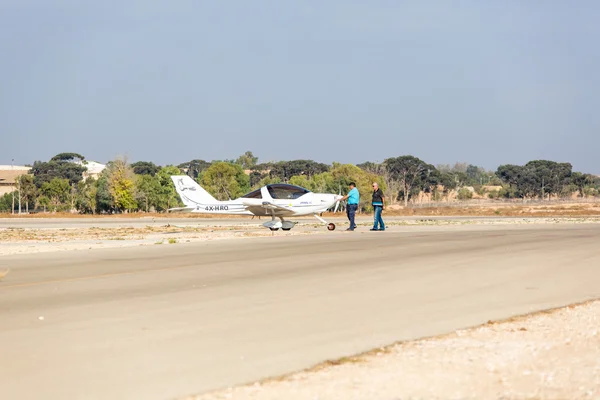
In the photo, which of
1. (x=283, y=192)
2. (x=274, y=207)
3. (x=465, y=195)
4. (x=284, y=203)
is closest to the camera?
(x=274, y=207)

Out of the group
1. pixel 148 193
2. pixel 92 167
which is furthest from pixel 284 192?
pixel 92 167

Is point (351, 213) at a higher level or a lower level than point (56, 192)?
lower

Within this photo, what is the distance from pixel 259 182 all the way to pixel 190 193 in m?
80.6

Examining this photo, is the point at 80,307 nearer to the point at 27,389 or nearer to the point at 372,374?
the point at 27,389

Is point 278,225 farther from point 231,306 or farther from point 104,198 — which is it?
point 104,198

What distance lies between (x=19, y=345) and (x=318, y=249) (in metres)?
12.5

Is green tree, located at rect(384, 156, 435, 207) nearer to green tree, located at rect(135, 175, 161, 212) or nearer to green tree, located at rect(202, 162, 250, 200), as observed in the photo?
green tree, located at rect(202, 162, 250, 200)

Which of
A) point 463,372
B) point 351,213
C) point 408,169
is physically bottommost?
point 463,372

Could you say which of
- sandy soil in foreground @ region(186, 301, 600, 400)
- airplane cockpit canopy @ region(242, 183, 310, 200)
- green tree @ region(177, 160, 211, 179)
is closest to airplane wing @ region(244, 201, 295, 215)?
airplane cockpit canopy @ region(242, 183, 310, 200)

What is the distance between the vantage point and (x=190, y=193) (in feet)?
110

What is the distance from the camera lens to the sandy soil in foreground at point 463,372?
6113 mm

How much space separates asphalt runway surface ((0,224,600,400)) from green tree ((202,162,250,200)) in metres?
63.4

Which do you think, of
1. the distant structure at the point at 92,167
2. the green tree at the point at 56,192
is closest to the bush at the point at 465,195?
the green tree at the point at 56,192

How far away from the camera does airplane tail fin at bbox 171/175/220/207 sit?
33.3 meters
